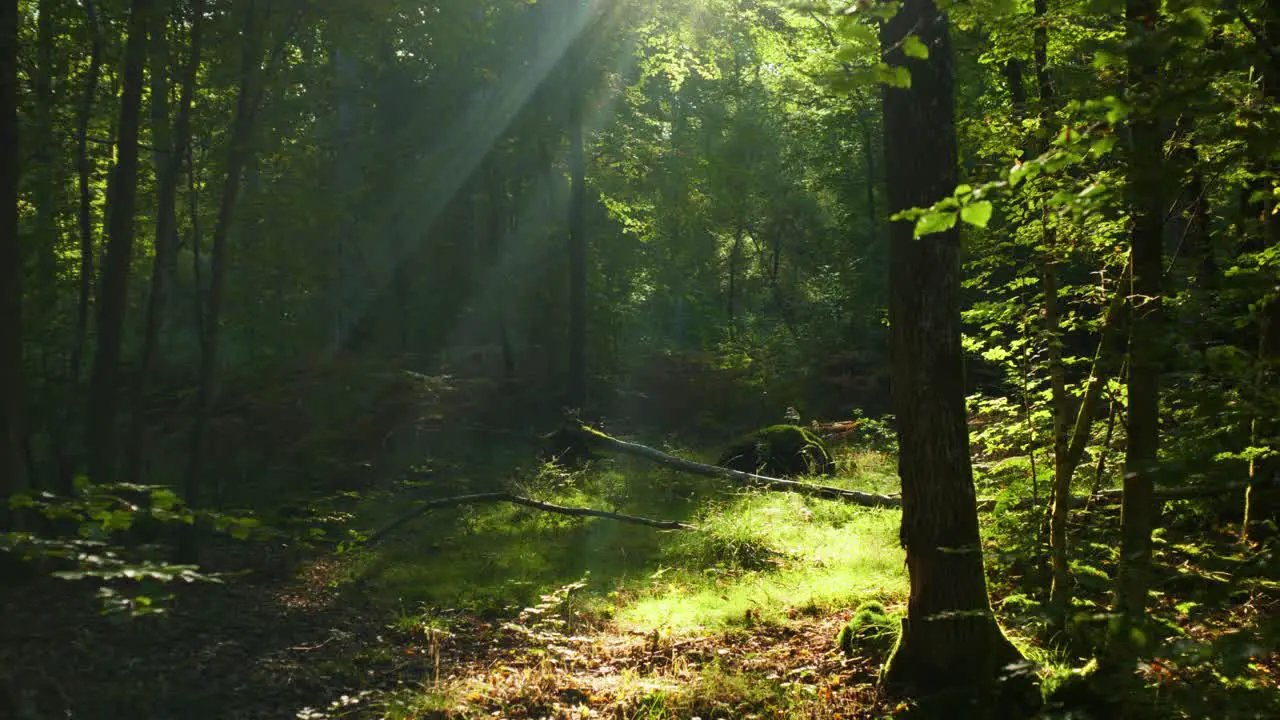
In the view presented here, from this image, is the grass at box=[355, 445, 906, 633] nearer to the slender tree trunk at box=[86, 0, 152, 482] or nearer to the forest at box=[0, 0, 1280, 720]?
the forest at box=[0, 0, 1280, 720]

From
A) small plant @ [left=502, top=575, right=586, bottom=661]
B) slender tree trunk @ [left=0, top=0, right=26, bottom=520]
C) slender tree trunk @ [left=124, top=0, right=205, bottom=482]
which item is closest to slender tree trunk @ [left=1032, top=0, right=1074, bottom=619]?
small plant @ [left=502, top=575, right=586, bottom=661]

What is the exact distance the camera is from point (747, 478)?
1224cm

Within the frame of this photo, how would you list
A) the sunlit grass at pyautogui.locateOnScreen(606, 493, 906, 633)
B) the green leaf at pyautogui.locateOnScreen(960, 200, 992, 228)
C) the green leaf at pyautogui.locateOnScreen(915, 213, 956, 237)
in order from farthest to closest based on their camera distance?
the sunlit grass at pyautogui.locateOnScreen(606, 493, 906, 633)
the green leaf at pyautogui.locateOnScreen(915, 213, 956, 237)
the green leaf at pyautogui.locateOnScreen(960, 200, 992, 228)

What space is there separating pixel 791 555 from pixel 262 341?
1884cm

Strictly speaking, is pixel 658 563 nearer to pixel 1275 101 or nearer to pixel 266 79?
pixel 266 79

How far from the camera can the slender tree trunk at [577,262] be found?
18.0 meters

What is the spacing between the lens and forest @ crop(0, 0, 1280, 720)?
366 centimetres

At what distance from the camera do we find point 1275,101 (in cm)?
314

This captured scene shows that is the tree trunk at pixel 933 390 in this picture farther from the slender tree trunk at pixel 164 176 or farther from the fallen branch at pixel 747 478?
the slender tree trunk at pixel 164 176

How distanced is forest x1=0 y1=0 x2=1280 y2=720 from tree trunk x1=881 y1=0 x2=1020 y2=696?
24 mm

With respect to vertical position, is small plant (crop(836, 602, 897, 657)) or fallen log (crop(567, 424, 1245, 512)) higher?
fallen log (crop(567, 424, 1245, 512))

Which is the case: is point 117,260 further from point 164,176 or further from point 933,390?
point 933,390

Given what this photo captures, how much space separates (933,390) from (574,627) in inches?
148

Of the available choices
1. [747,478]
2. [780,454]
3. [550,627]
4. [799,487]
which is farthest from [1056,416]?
[780,454]
